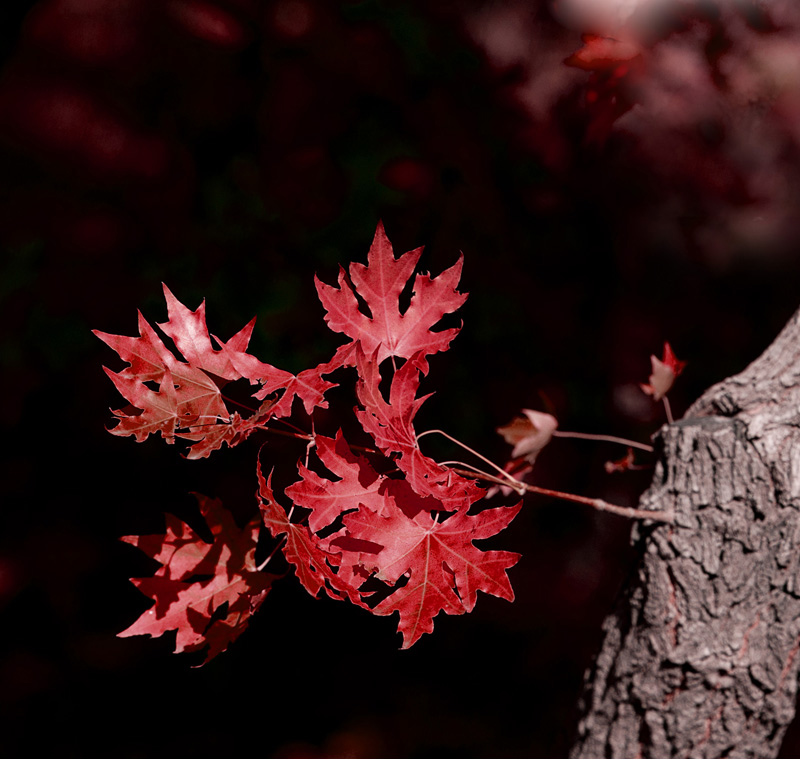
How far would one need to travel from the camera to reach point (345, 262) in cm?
98

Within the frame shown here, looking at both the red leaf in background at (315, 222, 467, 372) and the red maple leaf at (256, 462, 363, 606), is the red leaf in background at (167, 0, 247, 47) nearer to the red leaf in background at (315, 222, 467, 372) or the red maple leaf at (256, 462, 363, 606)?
the red leaf in background at (315, 222, 467, 372)

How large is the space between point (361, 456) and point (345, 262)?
1.74 feet

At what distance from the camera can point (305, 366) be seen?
97 centimetres

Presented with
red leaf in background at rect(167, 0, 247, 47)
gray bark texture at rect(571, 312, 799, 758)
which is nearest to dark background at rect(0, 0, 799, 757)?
red leaf in background at rect(167, 0, 247, 47)

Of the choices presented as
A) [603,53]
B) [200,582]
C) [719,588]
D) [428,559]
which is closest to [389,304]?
[428,559]

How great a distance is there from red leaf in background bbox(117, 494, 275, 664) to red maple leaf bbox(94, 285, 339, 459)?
184 millimetres

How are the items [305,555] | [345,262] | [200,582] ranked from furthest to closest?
[345,262], [200,582], [305,555]

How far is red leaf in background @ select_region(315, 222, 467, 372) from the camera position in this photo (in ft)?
1.82

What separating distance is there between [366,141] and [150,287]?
0.45 m

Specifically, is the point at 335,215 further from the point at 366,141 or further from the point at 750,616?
the point at 750,616

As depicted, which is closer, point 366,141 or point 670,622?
point 670,622

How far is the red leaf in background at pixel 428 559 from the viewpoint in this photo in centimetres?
49

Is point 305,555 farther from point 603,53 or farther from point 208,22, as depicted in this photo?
point 603,53

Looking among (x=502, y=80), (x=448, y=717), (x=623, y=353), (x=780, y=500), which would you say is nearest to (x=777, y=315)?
(x=623, y=353)
